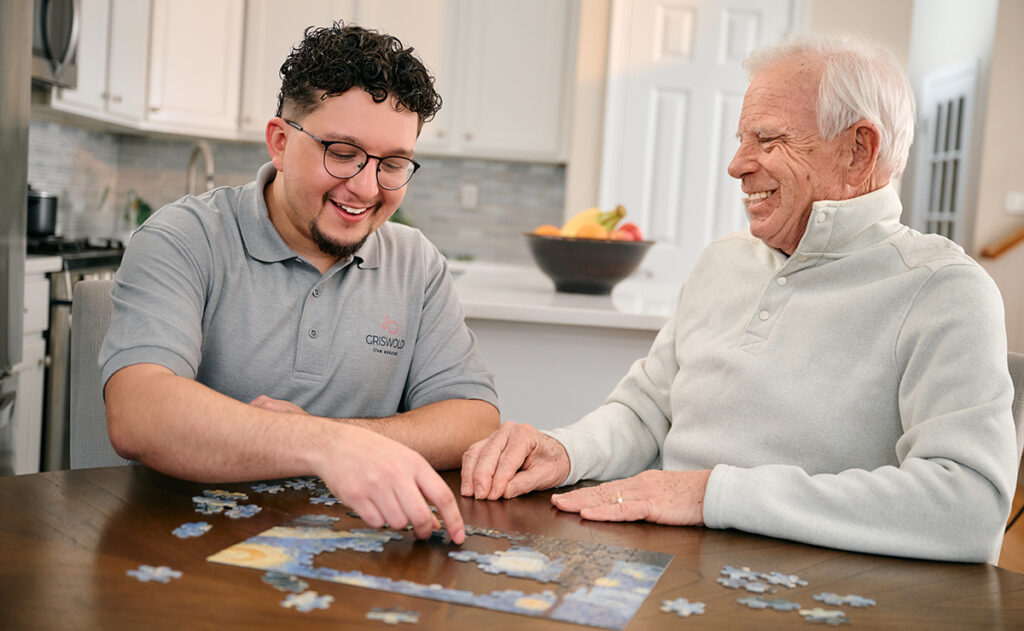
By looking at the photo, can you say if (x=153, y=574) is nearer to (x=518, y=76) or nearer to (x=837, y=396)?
(x=837, y=396)

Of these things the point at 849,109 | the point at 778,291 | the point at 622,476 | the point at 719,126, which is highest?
the point at 719,126

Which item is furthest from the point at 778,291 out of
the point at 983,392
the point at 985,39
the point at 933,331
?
the point at 985,39

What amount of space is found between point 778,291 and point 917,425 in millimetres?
356

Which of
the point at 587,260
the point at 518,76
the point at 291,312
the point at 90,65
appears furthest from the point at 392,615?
the point at 518,76

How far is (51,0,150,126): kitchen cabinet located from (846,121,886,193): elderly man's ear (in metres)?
3.35

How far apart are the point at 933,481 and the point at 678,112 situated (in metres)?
4.41

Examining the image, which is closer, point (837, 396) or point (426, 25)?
point (837, 396)

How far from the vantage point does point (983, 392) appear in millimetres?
1252

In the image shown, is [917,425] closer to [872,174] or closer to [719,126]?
[872,174]

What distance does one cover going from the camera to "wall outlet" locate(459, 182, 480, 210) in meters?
5.89

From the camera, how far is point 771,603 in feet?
3.34

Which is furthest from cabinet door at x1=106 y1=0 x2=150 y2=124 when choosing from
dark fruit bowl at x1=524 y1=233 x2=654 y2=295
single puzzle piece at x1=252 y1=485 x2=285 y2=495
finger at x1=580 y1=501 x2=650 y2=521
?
finger at x1=580 y1=501 x2=650 y2=521

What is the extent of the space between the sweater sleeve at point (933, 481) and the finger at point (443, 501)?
14.1 inches

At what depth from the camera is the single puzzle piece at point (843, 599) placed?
3.39ft
